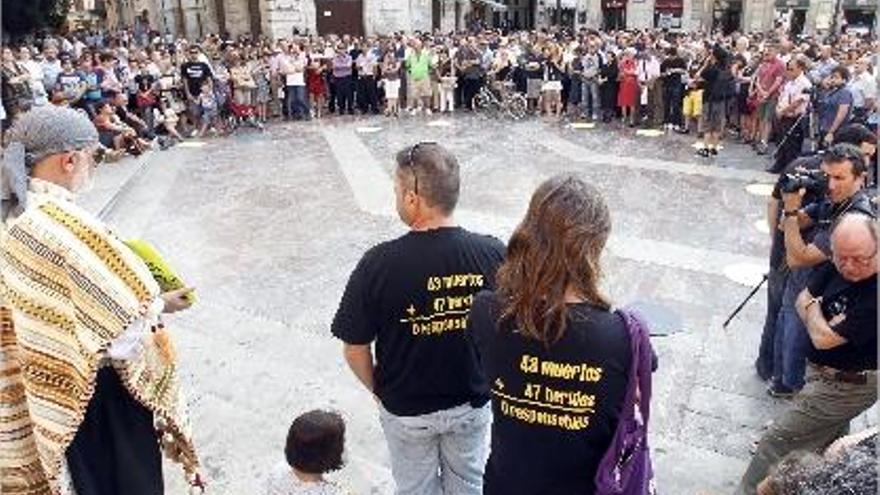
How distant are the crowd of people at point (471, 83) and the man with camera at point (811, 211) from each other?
19.3 feet

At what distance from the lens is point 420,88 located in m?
16.9

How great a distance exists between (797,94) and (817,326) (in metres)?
9.07

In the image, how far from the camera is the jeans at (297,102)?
1642 cm

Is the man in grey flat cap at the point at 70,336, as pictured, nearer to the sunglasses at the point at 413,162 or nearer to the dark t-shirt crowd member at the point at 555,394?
the sunglasses at the point at 413,162

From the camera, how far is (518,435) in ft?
7.59

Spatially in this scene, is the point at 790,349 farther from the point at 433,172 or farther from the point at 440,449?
the point at 433,172

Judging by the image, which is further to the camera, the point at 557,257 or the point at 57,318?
the point at 57,318

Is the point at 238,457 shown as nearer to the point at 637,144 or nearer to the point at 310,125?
the point at 637,144

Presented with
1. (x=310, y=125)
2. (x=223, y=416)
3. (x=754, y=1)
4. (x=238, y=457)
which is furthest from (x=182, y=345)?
(x=754, y=1)

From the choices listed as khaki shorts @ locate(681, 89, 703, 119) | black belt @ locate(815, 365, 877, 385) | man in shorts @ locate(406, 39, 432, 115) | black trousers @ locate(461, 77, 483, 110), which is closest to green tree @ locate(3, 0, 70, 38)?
man in shorts @ locate(406, 39, 432, 115)

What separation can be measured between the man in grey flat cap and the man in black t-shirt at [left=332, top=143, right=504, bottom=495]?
0.68m

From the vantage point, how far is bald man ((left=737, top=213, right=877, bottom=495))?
10.6 ft

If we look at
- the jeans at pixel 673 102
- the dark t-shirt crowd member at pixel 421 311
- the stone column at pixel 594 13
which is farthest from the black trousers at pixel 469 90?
the stone column at pixel 594 13

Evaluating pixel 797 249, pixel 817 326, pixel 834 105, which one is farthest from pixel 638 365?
pixel 834 105
